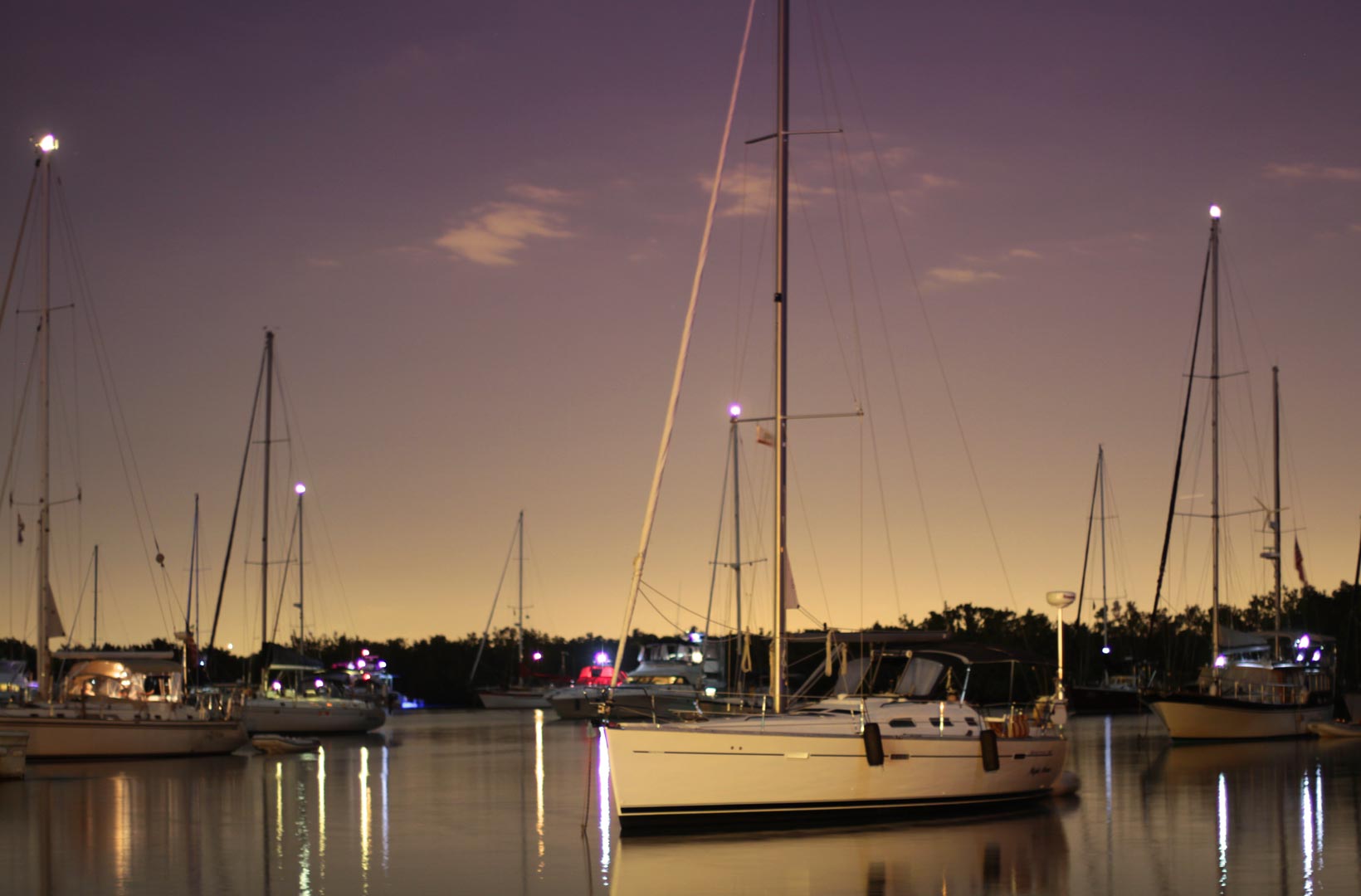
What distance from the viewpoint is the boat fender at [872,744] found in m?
22.2

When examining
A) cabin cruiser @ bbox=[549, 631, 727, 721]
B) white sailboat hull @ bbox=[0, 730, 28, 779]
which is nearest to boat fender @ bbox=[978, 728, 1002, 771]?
white sailboat hull @ bbox=[0, 730, 28, 779]

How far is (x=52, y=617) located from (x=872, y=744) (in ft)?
86.8

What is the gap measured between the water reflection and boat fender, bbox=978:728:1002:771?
3.27 ft

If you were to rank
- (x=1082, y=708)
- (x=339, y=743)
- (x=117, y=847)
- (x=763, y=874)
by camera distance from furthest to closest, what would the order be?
1. (x=1082, y=708)
2. (x=339, y=743)
3. (x=117, y=847)
4. (x=763, y=874)

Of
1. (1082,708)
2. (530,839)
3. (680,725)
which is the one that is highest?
(680,725)

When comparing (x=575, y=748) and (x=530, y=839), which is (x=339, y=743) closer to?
(x=575, y=748)

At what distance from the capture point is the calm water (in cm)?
1731

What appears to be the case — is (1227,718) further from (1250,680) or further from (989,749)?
(989,749)

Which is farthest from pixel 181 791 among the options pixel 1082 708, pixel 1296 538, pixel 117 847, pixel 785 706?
pixel 1082 708

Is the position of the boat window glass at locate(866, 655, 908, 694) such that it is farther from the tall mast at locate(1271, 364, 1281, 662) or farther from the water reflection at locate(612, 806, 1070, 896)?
the tall mast at locate(1271, 364, 1281, 662)

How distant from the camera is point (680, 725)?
21.3 metres

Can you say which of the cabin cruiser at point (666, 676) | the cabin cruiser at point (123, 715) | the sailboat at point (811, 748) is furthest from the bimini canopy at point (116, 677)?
the sailboat at point (811, 748)

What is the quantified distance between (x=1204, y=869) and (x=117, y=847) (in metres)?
14.6

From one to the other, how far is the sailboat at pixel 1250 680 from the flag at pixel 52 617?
106 ft
